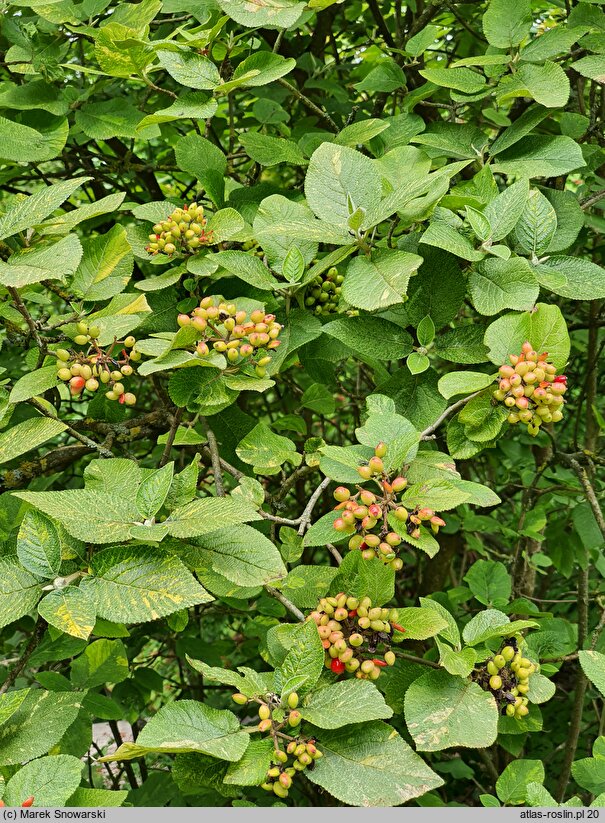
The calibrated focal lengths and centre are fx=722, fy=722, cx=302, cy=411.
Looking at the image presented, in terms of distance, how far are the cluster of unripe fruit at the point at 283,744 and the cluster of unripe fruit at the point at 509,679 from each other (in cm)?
27

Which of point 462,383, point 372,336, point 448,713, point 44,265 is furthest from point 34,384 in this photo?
point 448,713

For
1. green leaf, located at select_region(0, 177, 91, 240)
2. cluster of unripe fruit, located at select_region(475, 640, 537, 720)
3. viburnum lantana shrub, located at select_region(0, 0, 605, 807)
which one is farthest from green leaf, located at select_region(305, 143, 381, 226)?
cluster of unripe fruit, located at select_region(475, 640, 537, 720)

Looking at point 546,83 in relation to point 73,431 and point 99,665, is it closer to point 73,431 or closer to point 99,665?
point 73,431

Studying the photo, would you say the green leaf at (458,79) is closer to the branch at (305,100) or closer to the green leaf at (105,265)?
the branch at (305,100)

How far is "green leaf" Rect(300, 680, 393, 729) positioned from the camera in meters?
0.86

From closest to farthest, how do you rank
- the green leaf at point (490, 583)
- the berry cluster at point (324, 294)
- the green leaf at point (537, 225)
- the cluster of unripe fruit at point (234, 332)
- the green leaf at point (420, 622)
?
1. the green leaf at point (420, 622)
2. the cluster of unripe fruit at point (234, 332)
3. the green leaf at point (537, 225)
4. the berry cluster at point (324, 294)
5. the green leaf at point (490, 583)

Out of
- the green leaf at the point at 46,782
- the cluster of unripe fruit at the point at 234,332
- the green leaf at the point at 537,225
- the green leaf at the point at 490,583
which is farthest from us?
the green leaf at the point at 490,583

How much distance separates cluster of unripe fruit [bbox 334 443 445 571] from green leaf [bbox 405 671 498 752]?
0.19 metres

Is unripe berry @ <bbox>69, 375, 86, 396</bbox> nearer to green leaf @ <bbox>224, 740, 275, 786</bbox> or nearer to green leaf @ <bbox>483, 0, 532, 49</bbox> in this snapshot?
green leaf @ <bbox>224, 740, 275, 786</bbox>

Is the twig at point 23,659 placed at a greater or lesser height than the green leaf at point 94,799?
greater

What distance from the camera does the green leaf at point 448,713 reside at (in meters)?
0.90

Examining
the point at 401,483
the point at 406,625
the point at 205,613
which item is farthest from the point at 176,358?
the point at 205,613

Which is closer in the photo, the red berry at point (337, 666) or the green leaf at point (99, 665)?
the red berry at point (337, 666)

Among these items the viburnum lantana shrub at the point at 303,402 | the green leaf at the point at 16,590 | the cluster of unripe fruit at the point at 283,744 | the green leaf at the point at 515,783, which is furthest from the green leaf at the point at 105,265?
the green leaf at the point at 515,783
